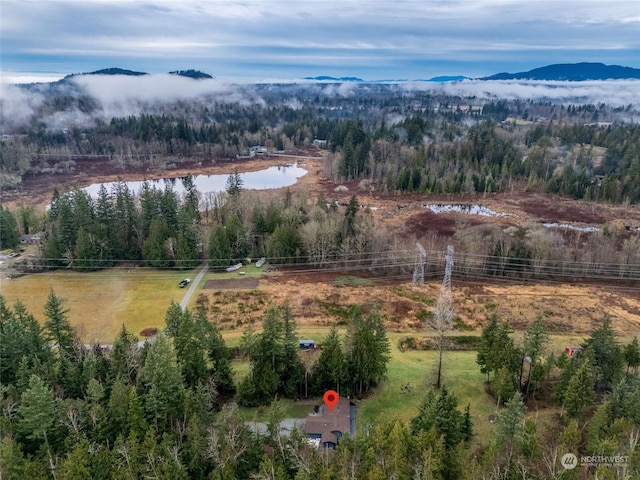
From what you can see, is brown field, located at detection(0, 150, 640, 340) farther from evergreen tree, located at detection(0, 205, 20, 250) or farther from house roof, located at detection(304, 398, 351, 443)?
house roof, located at detection(304, 398, 351, 443)

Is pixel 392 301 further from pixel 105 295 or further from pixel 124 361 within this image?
pixel 105 295

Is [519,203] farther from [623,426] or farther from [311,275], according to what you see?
[623,426]

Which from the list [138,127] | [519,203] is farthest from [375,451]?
[138,127]

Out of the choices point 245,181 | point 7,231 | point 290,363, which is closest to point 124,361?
point 290,363

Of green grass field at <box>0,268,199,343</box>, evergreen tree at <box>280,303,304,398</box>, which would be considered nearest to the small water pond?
green grass field at <box>0,268,199,343</box>

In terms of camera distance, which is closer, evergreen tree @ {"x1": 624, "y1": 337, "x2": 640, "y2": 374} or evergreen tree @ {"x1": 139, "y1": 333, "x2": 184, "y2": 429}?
evergreen tree @ {"x1": 139, "y1": 333, "x2": 184, "y2": 429}

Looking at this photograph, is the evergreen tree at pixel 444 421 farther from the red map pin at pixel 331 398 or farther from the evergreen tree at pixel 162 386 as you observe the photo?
the evergreen tree at pixel 162 386

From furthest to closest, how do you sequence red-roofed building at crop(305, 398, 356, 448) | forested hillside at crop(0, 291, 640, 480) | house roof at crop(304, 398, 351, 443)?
house roof at crop(304, 398, 351, 443) → red-roofed building at crop(305, 398, 356, 448) → forested hillside at crop(0, 291, 640, 480)

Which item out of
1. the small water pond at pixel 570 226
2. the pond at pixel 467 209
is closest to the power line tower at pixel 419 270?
the pond at pixel 467 209
